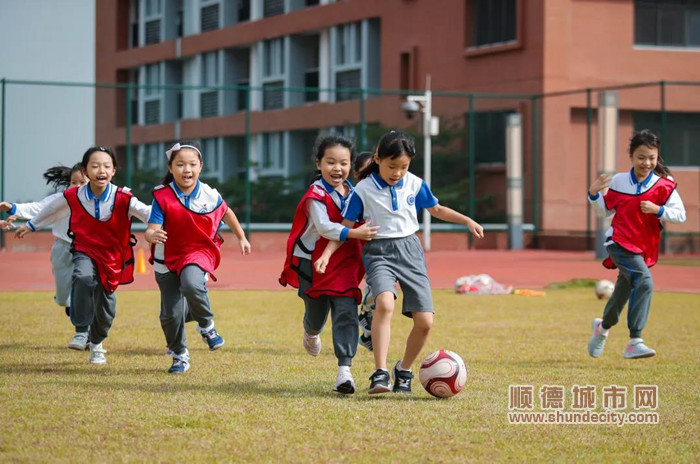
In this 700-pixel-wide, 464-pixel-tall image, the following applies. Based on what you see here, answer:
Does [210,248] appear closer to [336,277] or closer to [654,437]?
[336,277]

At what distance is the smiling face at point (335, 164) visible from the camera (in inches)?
269

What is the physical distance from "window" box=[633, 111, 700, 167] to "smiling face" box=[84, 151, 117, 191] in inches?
733

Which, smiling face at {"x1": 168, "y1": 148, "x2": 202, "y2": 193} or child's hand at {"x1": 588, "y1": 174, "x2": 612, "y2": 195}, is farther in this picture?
child's hand at {"x1": 588, "y1": 174, "x2": 612, "y2": 195}

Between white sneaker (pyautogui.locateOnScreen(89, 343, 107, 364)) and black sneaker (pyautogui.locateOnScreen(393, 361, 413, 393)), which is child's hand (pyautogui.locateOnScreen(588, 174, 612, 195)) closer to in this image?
black sneaker (pyautogui.locateOnScreen(393, 361, 413, 393))

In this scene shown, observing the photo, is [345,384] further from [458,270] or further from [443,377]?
[458,270]

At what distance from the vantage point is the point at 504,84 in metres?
26.5

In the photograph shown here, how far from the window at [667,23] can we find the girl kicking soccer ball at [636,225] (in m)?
19.5

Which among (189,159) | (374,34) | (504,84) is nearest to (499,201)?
(504,84)

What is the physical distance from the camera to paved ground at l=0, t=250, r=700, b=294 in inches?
639

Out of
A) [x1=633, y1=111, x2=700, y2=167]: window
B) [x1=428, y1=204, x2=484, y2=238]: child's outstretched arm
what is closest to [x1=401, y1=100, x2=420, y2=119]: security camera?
[x1=633, y1=111, x2=700, y2=167]: window

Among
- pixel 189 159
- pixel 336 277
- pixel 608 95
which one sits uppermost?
pixel 608 95

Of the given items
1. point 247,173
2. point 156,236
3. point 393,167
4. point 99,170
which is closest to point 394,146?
point 393,167

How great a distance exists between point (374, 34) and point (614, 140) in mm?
10231

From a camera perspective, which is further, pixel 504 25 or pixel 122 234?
pixel 504 25
